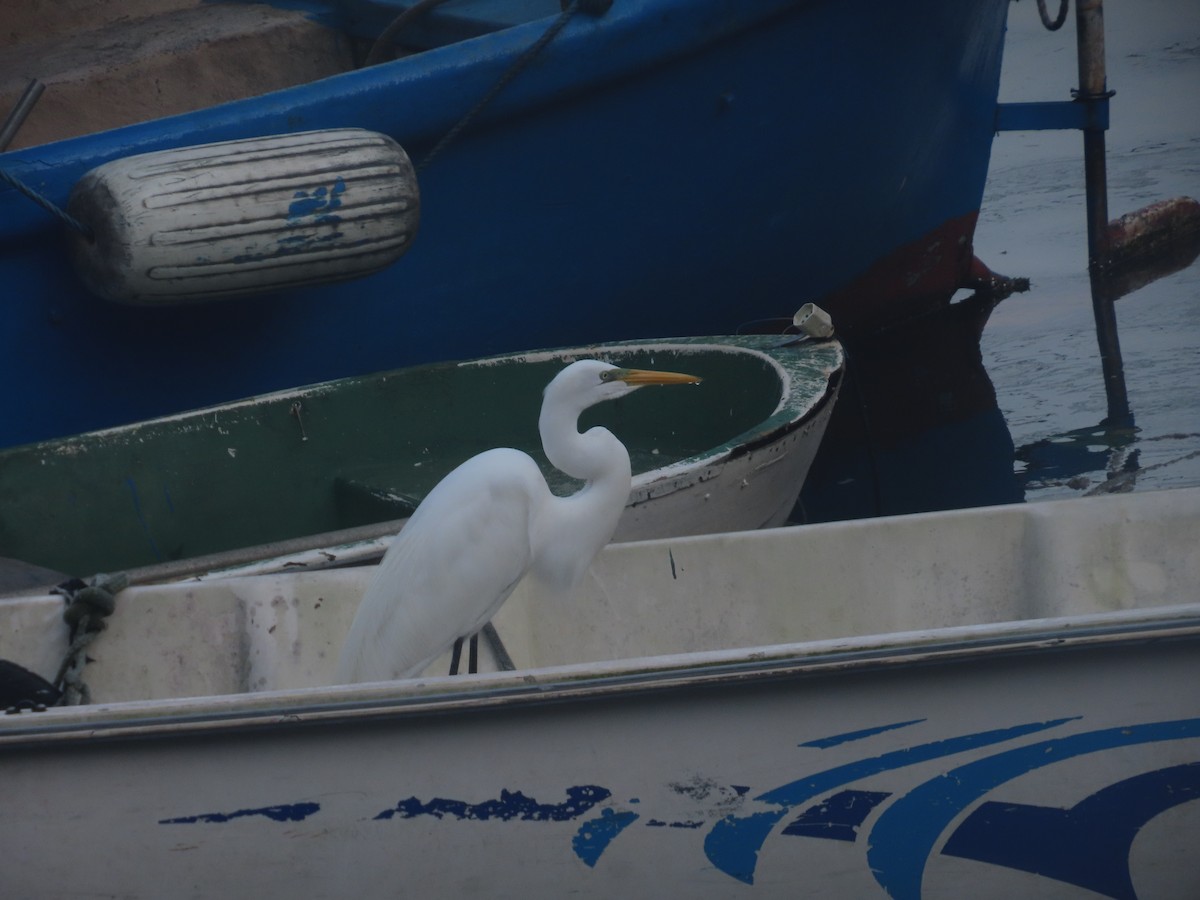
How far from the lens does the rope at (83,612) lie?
2547mm

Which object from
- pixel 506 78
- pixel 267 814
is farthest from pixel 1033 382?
pixel 267 814

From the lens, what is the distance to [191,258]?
3381 mm

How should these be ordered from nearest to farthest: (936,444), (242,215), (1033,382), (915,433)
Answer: (242,215) → (936,444) → (915,433) → (1033,382)

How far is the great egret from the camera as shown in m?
2.43

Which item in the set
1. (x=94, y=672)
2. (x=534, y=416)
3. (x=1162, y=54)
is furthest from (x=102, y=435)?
(x=1162, y=54)

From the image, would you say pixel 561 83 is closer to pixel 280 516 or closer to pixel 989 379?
pixel 280 516

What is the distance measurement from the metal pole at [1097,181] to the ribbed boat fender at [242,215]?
292 centimetres

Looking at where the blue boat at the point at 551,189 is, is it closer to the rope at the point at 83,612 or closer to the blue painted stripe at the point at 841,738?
the rope at the point at 83,612

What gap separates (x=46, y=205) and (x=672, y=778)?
7.70 feet

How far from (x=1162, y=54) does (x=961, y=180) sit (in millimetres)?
5671

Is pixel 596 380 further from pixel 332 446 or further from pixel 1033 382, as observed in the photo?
pixel 1033 382

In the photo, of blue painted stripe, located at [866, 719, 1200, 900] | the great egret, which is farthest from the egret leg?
blue painted stripe, located at [866, 719, 1200, 900]

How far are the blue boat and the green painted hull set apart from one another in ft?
1.41

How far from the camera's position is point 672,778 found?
1977mm
